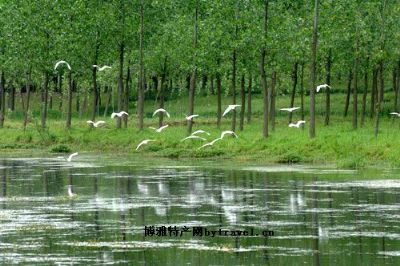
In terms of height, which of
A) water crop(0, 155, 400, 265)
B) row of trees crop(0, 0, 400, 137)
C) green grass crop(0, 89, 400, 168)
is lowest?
water crop(0, 155, 400, 265)

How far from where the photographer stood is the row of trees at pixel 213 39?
239ft

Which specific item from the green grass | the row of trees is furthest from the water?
the row of trees

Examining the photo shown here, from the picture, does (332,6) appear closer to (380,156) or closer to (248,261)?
(380,156)

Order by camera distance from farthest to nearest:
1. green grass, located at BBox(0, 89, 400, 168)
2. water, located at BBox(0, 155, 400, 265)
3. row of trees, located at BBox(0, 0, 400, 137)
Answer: row of trees, located at BBox(0, 0, 400, 137) < green grass, located at BBox(0, 89, 400, 168) < water, located at BBox(0, 155, 400, 265)

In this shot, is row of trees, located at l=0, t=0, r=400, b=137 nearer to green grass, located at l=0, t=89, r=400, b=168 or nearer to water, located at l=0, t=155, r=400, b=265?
green grass, located at l=0, t=89, r=400, b=168

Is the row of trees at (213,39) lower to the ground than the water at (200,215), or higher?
higher

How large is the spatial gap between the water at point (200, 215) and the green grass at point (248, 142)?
14.9 ft

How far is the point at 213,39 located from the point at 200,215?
39.4 metres

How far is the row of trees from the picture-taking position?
2869 inches

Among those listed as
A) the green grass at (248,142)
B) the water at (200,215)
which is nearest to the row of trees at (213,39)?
the green grass at (248,142)

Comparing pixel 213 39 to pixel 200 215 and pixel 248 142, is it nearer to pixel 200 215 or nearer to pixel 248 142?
pixel 248 142

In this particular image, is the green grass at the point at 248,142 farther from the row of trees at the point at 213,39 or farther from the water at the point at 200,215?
the water at the point at 200,215

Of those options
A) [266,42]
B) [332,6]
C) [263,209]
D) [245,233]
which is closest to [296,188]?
[263,209]

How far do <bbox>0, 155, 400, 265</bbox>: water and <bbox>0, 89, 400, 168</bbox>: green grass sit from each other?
4533mm
